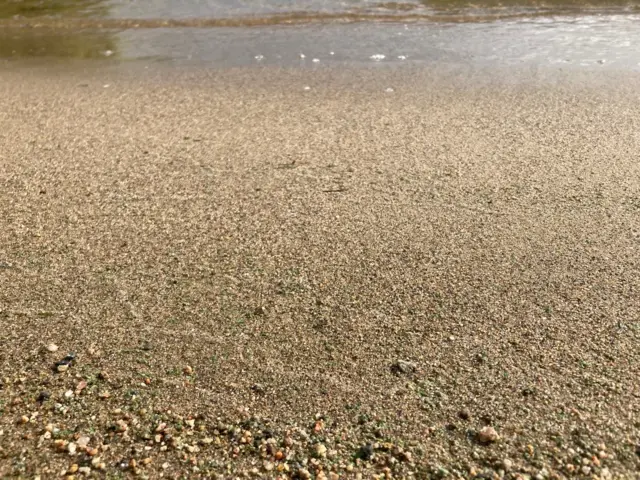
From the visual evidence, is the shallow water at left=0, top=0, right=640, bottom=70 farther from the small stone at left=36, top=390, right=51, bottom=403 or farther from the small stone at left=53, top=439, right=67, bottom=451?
the small stone at left=53, top=439, right=67, bottom=451

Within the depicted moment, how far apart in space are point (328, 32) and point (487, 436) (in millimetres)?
5879

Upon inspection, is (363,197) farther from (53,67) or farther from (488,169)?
(53,67)

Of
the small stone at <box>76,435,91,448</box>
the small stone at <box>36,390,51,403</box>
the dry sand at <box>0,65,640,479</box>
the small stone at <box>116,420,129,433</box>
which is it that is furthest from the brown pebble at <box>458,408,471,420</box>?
the small stone at <box>36,390,51,403</box>

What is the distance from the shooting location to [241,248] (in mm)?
2748

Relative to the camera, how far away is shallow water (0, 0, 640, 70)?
5.85 metres

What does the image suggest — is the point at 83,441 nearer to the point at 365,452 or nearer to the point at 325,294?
the point at 365,452

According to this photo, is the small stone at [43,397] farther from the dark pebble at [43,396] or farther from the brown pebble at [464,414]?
the brown pebble at [464,414]

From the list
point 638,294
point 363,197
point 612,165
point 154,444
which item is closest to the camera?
point 154,444

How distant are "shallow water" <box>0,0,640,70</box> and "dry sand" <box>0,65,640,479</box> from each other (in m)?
1.80

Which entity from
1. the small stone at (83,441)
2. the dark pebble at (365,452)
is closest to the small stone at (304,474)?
the dark pebble at (365,452)

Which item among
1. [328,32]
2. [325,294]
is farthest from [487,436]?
[328,32]

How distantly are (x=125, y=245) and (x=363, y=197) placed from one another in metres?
1.13

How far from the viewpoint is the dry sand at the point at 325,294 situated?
72.4 inches

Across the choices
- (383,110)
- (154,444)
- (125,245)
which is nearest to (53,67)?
(383,110)
